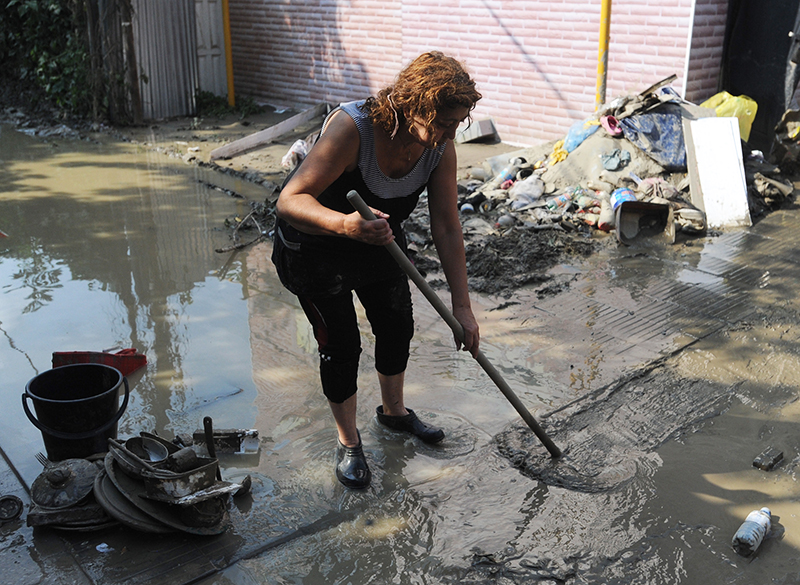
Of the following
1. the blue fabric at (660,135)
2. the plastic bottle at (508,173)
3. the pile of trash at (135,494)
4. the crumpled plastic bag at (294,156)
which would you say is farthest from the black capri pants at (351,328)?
the blue fabric at (660,135)

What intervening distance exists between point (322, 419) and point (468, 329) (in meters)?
1.11

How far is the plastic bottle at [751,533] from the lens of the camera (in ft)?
9.07

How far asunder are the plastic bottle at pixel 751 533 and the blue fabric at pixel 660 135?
4.67 m

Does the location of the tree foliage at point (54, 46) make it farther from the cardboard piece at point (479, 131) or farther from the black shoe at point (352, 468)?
the black shoe at point (352, 468)

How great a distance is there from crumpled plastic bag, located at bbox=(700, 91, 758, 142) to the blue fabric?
67 centimetres

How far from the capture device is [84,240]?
6.34 metres

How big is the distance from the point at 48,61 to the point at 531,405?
35.9 feet

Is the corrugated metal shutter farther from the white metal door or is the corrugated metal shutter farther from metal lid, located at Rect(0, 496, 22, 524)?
metal lid, located at Rect(0, 496, 22, 524)

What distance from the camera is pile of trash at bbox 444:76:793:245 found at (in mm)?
6344

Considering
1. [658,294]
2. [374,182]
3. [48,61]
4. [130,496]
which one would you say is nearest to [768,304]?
[658,294]

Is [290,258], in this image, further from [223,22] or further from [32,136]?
[223,22]

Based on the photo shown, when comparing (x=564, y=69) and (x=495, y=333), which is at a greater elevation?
(x=564, y=69)

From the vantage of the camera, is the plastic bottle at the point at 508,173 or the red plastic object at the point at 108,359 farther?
the plastic bottle at the point at 508,173

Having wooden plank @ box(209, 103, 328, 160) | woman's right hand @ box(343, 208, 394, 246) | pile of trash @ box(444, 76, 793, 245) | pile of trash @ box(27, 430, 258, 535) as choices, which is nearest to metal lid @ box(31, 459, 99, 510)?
pile of trash @ box(27, 430, 258, 535)
